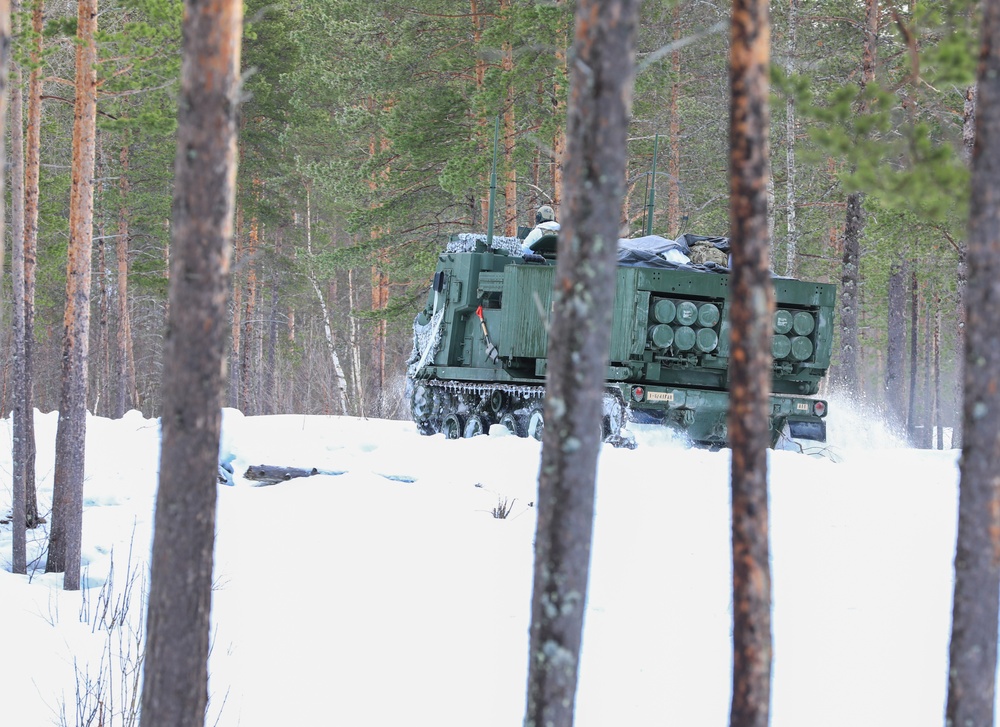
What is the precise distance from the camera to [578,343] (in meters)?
4.19

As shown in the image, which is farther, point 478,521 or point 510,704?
point 478,521

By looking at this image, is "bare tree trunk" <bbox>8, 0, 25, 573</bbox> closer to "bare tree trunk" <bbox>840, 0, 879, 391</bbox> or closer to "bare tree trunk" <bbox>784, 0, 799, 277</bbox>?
"bare tree trunk" <bbox>784, 0, 799, 277</bbox>

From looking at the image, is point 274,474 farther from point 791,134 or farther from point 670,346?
point 791,134

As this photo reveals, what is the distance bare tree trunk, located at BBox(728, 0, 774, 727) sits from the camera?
4148 mm

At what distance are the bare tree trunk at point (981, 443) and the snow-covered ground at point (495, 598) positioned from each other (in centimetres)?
239

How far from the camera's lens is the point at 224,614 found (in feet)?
26.6

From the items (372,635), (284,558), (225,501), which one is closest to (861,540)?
(372,635)

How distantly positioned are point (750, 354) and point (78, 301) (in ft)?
22.7

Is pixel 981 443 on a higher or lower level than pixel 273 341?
lower

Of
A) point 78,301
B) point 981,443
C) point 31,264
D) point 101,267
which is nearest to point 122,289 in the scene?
point 101,267

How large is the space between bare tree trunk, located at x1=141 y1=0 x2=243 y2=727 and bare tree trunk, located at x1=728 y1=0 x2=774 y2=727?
1881 millimetres

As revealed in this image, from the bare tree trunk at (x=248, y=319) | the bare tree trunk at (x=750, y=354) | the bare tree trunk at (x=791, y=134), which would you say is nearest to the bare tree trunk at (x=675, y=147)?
the bare tree trunk at (x=791, y=134)

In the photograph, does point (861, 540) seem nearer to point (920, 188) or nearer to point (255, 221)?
point (920, 188)

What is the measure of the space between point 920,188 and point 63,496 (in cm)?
782
